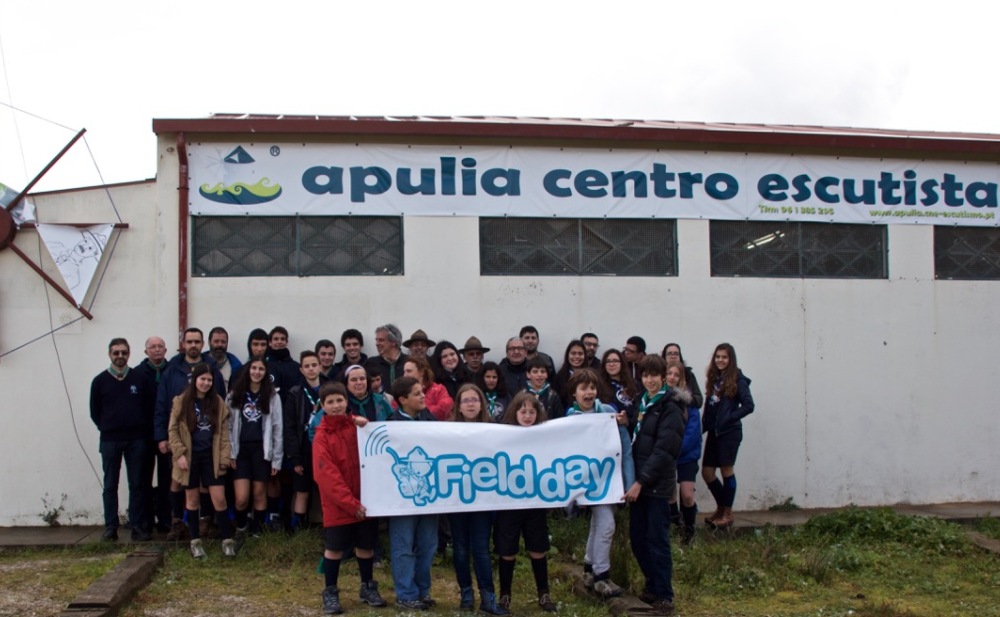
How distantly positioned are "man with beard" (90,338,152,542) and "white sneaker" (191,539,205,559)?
0.86 m

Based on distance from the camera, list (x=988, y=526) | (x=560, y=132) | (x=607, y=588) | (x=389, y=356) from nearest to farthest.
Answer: (x=607, y=588) < (x=389, y=356) < (x=988, y=526) < (x=560, y=132)

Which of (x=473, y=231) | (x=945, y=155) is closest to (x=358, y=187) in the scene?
(x=473, y=231)

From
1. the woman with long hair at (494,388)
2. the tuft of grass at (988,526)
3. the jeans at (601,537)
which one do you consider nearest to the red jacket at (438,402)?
the woman with long hair at (494,388)

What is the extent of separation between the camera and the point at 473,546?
273 inches

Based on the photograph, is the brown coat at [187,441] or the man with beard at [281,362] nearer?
the brown coat at [187,441]

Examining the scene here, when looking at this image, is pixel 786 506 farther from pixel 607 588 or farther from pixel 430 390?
pixel 430 390

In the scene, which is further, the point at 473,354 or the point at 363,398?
the point at 473,354

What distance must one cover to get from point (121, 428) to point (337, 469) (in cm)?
311

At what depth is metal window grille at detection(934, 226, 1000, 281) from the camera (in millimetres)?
11367

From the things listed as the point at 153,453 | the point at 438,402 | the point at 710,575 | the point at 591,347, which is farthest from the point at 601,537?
the point at 153,453

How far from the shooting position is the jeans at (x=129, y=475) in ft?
29.1

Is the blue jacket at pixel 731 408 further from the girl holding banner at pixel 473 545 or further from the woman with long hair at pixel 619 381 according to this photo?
the girl holding banner at pixel 473 545

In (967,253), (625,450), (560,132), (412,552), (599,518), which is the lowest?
(412,552)

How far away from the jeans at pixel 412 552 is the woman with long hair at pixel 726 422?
3.43 metres
